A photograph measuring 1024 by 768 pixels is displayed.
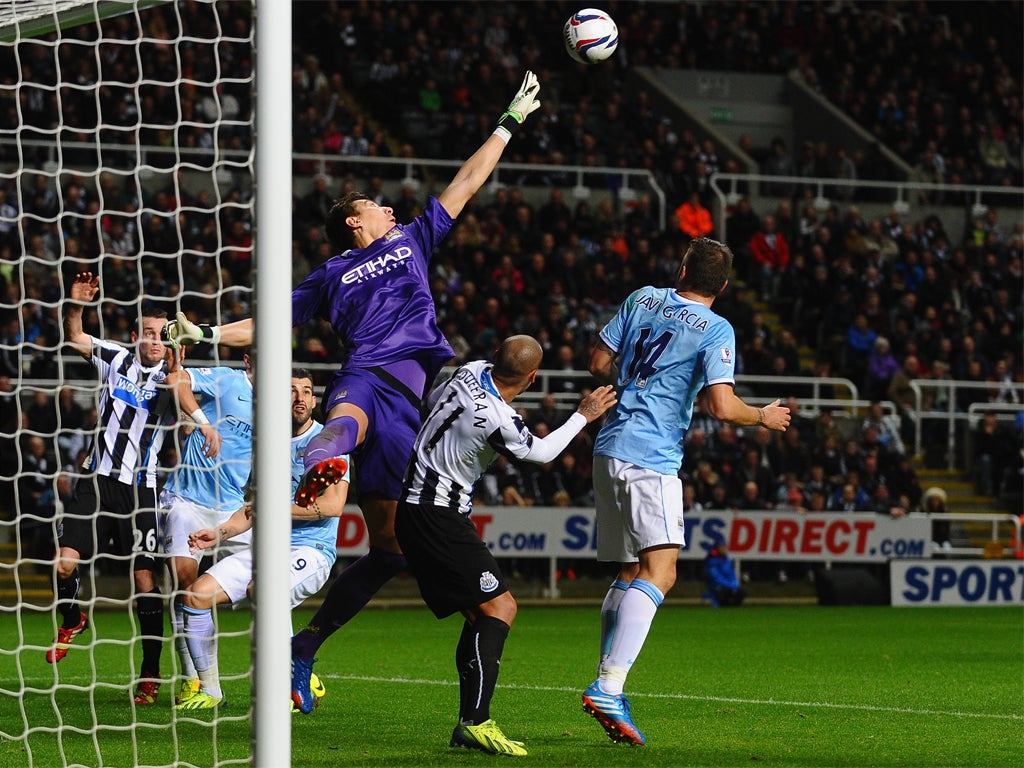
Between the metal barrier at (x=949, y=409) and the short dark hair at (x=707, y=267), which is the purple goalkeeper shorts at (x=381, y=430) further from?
the metal barrier at (x=949, y=409)

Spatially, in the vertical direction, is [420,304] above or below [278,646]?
above

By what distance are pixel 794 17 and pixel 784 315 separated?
8.64 meters

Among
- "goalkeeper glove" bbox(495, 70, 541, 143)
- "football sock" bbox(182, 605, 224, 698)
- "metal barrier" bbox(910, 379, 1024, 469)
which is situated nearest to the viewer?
"goalkeeper glove" bbox(495, 70, 541, 143)

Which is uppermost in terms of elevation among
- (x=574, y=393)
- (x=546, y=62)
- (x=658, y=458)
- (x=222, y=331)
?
(x=546, y=62)

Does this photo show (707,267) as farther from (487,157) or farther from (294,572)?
(294,572)

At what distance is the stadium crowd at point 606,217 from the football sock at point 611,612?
36.8 ft

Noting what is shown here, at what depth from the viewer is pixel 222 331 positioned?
6.97 meters

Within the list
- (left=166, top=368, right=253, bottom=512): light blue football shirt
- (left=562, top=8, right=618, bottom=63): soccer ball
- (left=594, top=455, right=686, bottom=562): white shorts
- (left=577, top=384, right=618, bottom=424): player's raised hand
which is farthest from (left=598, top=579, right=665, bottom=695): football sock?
(left=562, top=8, right=618, bottom=63): soccer ball

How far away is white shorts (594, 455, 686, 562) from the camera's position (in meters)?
6.94

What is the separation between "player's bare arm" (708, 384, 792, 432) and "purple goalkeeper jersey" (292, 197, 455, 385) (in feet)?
4.33

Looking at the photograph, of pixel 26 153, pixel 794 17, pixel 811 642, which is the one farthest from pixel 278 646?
pixel 794 17

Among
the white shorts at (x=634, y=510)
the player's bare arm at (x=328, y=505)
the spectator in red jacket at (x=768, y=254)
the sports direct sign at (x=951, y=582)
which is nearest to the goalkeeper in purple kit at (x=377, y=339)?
the player's bare arm at (x=328, y=505)

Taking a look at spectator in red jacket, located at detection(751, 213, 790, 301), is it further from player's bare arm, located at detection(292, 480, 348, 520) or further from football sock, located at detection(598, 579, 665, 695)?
football sock, located at detection(598, 579, 665, 695)

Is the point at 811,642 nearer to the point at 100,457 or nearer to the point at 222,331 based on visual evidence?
the point at 100,457
